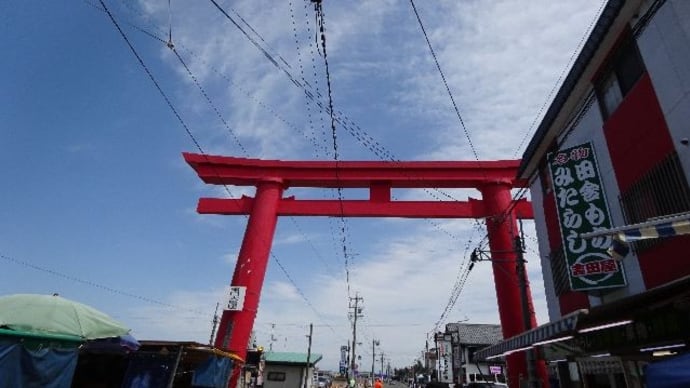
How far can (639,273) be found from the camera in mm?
6668

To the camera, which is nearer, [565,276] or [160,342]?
[160,342]

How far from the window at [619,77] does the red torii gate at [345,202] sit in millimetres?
4648

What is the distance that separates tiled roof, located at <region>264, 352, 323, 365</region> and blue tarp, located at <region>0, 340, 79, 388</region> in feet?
73.8

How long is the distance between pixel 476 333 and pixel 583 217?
34.8 meters

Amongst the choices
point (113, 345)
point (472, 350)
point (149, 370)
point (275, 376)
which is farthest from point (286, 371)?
point (113, 345)

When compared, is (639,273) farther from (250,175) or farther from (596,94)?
(250,175)

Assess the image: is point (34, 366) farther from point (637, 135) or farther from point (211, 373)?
point (637, 135)

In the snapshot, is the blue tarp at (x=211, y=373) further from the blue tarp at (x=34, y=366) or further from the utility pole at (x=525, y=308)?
the utility pole at (x=525, y=308)

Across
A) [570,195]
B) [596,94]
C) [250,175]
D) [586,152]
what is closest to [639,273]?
[570,195]

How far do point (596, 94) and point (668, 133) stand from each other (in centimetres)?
249

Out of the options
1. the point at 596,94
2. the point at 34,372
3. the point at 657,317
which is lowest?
the point at 34,372

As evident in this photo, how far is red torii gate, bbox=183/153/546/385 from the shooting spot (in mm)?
12055

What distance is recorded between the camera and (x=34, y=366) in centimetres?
518

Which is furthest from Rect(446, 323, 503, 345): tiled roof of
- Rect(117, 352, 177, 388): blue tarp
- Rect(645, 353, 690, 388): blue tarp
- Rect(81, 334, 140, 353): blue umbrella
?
Rect(645, 353, 690, 388): blue tarp
